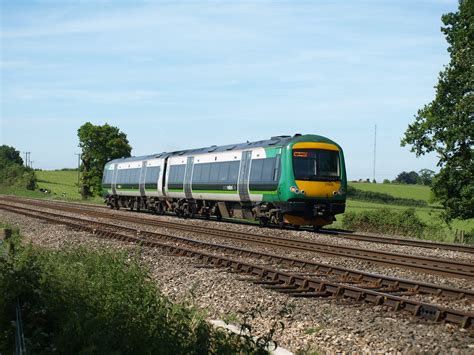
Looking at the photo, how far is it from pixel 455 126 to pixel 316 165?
8.75 metres

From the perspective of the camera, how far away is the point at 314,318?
905 centimetres

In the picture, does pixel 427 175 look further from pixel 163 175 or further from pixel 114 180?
pixel 114 180

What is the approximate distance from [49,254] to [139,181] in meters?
27.7

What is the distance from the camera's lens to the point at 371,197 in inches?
2923

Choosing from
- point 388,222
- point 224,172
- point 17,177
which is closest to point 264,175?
point 224,172

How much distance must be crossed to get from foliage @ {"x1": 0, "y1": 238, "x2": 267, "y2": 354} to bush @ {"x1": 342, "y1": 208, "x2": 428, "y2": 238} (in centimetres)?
2032

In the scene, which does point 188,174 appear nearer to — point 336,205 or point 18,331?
point 336,205

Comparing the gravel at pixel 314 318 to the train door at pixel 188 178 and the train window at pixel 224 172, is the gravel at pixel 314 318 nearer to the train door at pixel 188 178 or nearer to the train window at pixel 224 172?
the train window at pixel 224 172

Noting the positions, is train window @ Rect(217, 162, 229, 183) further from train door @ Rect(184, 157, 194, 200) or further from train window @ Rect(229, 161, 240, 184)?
train door @ Rect(184, 157, 194, 200)

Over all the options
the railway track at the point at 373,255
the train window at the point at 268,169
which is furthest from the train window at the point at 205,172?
the railway track at the point at 373,255

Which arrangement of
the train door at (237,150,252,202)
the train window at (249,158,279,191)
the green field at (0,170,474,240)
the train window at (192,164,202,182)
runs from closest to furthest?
the train window at (249,158,279,191) → the train door at (237,150,252,202) → the train window at (192,164,202,182) → the green field at (0,170,474,240)

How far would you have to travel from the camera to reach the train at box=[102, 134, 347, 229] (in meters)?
24.0

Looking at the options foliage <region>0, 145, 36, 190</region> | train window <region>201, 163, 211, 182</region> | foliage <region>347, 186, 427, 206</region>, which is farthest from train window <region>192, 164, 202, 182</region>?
foliage <region>0, 145, 36, 190</region>

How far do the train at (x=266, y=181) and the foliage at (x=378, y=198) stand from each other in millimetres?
40192
